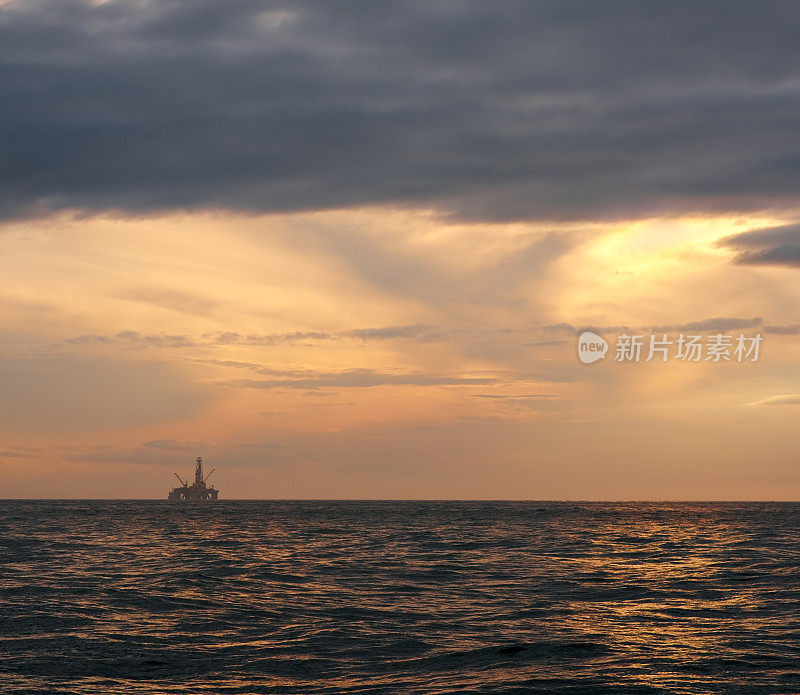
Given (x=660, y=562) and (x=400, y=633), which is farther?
(x=660, y=562)

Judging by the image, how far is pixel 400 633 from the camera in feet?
89.2

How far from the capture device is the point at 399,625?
28703 mm

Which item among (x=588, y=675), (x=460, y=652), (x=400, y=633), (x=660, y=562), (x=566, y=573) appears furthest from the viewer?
(x=660, y=562)

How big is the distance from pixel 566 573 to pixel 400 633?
20.0 m

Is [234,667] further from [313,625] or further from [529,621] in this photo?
[529,621]

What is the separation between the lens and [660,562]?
53.6m

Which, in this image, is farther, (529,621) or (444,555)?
(444,555)

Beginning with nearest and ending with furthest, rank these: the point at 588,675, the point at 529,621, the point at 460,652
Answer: the point at 588,675 → the point at 460,652 → the point at 529,621

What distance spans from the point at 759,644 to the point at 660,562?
2959 cm

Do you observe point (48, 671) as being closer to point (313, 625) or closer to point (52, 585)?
point (313, 625)

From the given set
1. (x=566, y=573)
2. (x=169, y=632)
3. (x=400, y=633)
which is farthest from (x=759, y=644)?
(x=566, y=573)

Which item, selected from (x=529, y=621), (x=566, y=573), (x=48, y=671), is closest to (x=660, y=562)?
(x=566, y=573)

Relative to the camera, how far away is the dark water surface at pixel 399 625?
20.9 meters

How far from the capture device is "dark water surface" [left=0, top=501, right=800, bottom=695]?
68.7ft
